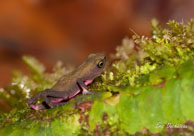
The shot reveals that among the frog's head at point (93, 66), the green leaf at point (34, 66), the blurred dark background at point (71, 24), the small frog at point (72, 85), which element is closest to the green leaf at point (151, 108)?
the small frog at point (72, 85)

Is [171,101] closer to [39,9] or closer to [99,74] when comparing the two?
[99,74]

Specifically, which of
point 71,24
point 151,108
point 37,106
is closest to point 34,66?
point 37,106

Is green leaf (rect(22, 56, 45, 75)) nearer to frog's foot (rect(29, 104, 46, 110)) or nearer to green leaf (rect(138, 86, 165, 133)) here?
frog's foot (rect(29, 104, 46, 110))

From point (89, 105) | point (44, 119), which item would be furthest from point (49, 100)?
point (89, 105)

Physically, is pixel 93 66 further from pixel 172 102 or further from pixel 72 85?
pixel 172 102

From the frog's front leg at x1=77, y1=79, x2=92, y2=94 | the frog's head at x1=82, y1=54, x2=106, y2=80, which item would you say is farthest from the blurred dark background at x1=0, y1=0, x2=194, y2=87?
the frog's front leg at x1=77, y1=79, x2=92, y2=94
